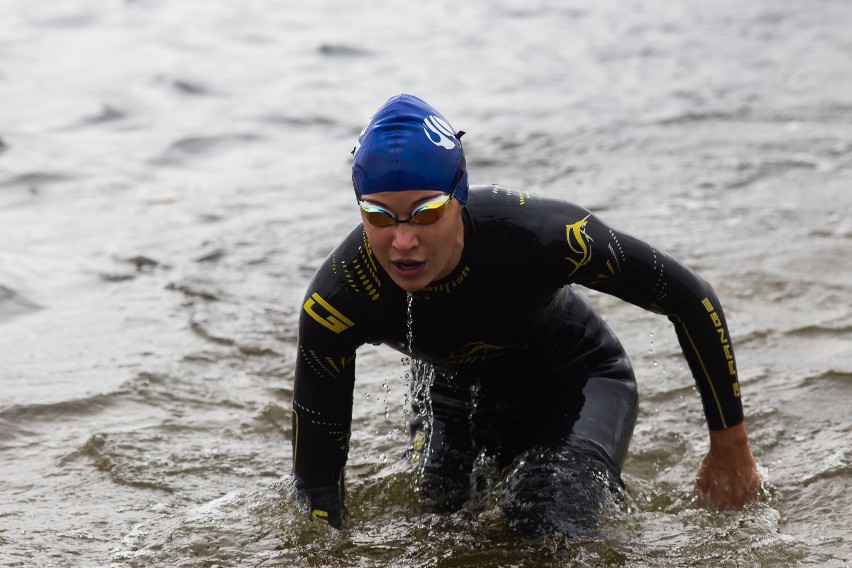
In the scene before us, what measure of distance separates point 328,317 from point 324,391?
0.99 feet

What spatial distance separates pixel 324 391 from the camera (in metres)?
4.09

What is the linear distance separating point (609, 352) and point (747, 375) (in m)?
1.86

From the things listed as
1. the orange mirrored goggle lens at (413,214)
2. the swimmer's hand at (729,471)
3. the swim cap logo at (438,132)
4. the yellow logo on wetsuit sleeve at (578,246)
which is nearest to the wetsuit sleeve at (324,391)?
the orange mirrored goggle lens at (413,214)

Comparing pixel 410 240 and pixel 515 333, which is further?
pixel 515 333

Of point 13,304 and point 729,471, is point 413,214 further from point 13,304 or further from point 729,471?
point 13,304

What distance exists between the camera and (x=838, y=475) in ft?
16.3

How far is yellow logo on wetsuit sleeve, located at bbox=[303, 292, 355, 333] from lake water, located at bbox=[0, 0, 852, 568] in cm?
95

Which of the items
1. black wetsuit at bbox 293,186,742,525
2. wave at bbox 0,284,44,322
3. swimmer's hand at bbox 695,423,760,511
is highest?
black wetsuit at bbox 293,186,742,525

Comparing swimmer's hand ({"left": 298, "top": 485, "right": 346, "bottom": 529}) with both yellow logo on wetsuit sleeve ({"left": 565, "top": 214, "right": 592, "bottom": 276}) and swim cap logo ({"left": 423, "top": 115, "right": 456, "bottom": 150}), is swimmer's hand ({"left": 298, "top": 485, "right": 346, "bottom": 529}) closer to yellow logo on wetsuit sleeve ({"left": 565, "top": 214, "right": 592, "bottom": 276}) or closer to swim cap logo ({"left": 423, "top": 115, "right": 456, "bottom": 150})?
yellow logo on wetsuit sleeve ({"left": 565, "top": 214, "right": 592, "bottom": 276})

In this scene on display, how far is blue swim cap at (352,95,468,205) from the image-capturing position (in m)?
3.68

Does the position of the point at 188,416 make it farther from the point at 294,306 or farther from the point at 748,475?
the point at 748,475

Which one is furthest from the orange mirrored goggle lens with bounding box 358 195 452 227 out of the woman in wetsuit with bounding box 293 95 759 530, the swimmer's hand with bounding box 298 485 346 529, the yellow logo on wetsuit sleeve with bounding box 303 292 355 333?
the swimmer's hand with bounding box 298 485 346 529

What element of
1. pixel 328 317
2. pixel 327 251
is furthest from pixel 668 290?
pixel 327 251

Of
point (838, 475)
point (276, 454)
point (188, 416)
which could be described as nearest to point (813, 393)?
point (838, 475)
